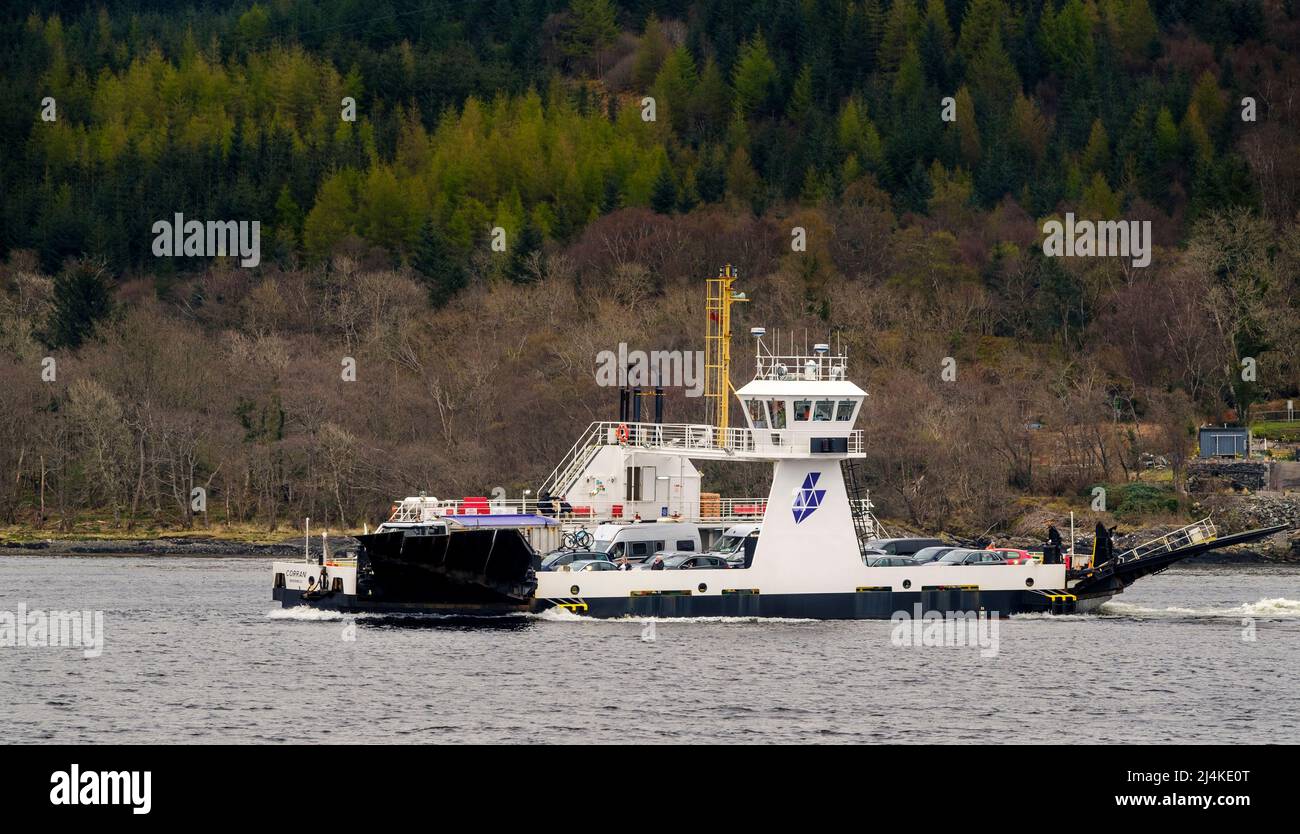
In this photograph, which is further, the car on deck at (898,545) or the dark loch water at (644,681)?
the car on deck at (898,545)

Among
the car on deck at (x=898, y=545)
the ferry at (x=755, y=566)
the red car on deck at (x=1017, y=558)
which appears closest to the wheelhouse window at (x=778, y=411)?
the ferry at (x=755, y=566)

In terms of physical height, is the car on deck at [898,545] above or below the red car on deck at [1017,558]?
above

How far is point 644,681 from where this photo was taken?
49.0 metres

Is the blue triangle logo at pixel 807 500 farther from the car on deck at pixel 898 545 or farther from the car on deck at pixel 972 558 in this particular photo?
the car on deck at pixel 898 545

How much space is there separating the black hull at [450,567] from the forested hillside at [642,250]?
40370mm

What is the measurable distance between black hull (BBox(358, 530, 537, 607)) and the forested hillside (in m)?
40.4

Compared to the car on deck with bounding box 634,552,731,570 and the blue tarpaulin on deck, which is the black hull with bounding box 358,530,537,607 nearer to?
the blue tarpaulin on deck

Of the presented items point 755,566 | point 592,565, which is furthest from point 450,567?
point 755,566

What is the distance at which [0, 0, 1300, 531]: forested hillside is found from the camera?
107562 mm

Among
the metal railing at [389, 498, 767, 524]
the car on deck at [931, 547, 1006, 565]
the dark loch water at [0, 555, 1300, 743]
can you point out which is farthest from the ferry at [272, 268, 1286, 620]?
the dark loch water at [0, 555, 1300, 743]

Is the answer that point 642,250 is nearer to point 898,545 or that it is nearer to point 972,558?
point 898,545

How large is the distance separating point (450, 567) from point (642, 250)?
75246mm

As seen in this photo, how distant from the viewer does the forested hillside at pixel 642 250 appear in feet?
353
